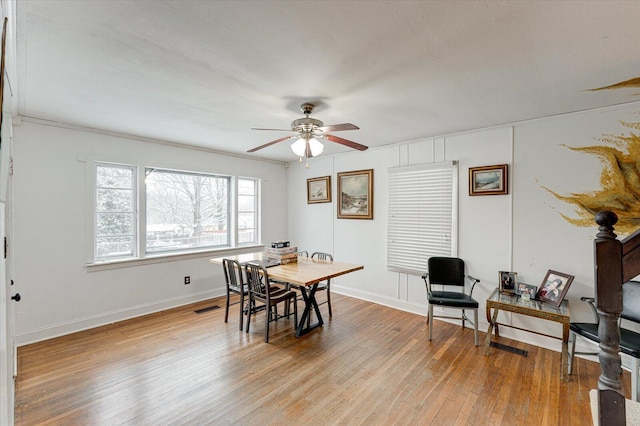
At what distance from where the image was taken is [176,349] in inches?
121

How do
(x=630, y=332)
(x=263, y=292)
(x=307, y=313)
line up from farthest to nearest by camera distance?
(x=307, y=313)
(x=263, y=292)
(x=630, y=332)

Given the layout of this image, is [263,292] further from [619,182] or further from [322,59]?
[619,182]

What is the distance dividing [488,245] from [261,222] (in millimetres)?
3841

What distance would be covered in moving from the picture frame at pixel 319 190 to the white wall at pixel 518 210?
0.95m

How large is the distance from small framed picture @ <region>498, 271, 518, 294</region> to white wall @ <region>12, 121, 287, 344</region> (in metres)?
4.42

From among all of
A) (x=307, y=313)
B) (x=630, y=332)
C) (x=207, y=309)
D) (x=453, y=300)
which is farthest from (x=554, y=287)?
(x=207, y=309)

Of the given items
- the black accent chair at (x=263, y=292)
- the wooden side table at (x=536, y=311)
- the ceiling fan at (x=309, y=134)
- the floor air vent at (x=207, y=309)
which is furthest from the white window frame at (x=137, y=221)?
the wooden side table at (x=536, y=311)

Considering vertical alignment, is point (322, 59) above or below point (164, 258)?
above

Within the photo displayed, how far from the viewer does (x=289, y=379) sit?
8.39 ft

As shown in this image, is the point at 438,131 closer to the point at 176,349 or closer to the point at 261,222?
the point at 261,222

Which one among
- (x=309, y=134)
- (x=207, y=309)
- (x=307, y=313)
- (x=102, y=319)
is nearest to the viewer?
(x=309, y=134)

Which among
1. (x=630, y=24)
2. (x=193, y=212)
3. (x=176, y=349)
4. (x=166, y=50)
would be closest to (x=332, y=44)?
(x=166, y=50)

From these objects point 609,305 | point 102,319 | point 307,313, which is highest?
point 609,305

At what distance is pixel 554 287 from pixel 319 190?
367 cm
